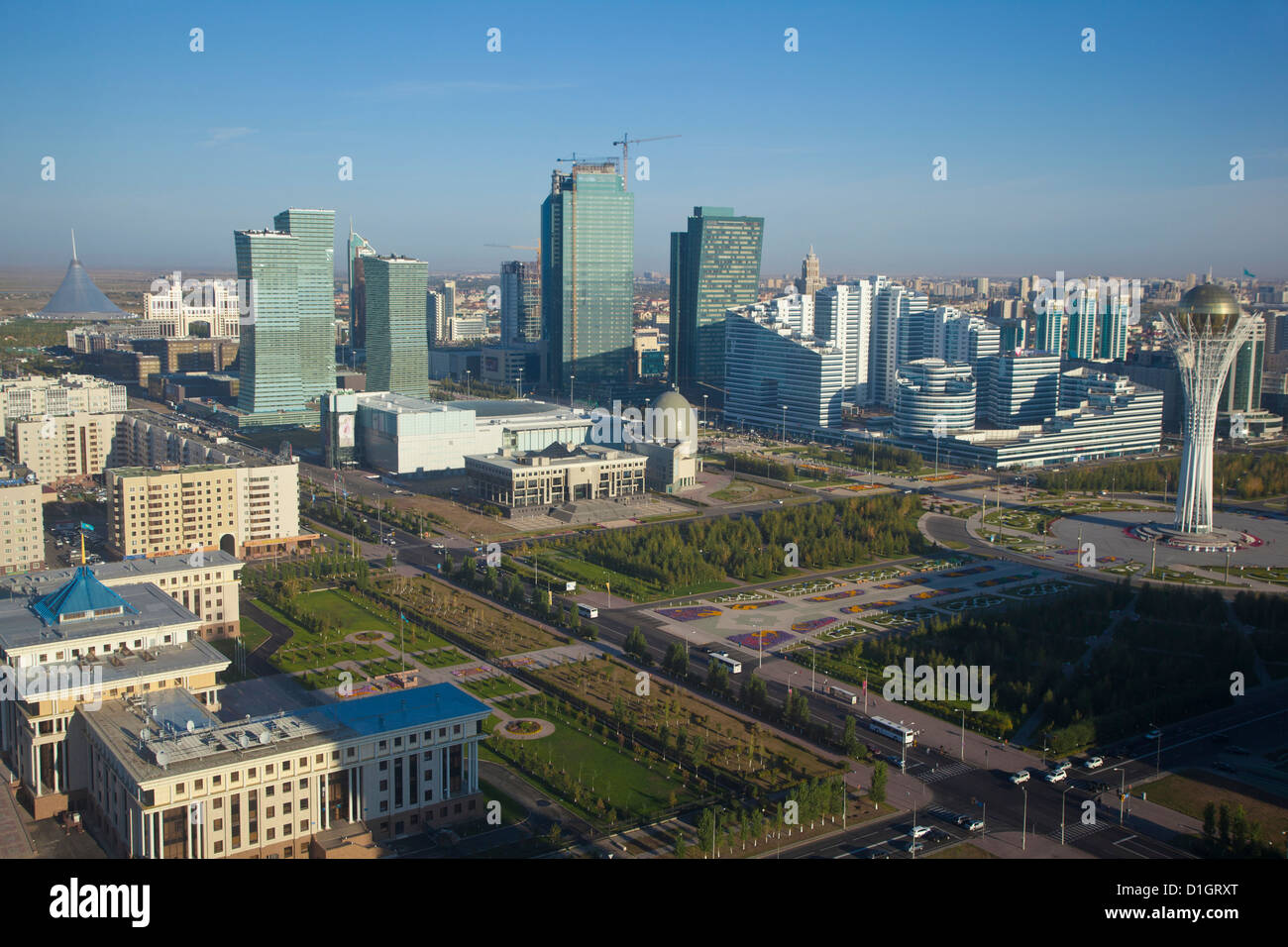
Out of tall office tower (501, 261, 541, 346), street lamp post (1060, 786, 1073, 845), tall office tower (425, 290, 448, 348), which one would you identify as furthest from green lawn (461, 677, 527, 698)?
tall office tower (425, 290, 448, 348)

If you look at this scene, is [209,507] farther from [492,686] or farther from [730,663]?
[730,663]

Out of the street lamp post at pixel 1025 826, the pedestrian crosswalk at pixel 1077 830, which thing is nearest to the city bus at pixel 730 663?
the street lamp post at pixel 1025 826

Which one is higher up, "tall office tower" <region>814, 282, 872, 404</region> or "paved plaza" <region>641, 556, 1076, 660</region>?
"tall office tower" <region>814, 282, 872, 404</region>

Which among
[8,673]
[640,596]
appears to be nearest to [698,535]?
[640,596]

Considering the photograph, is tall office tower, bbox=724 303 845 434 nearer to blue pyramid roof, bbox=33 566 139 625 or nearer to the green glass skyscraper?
the green glass skyscraper

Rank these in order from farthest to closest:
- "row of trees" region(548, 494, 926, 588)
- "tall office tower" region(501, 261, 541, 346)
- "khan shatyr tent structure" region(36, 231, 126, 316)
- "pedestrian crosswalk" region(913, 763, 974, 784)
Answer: "khan shatyr tent structure" region(36, 231, 126, 316) → "tall office tower" region(501, 261, 541, 346) → "row of trees" region(548, 494, 926, 588) → "pedestrian crosswalk" region(913, 763, 974, 784)

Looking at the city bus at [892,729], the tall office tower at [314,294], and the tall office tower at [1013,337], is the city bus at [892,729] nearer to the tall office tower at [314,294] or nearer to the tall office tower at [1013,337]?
the tall office tower at [314,294]

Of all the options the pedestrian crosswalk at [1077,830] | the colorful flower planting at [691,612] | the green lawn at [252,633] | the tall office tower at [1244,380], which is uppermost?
the tall office tower at [1244,380]

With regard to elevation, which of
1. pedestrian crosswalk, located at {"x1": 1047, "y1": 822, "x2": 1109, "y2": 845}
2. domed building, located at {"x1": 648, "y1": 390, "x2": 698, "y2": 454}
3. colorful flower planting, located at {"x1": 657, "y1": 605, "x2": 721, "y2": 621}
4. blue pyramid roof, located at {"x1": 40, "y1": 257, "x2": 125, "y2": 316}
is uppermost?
blue pyramid roof, located at {"x1": 40, "y1": 257, "x2": 125, "y2": 316}

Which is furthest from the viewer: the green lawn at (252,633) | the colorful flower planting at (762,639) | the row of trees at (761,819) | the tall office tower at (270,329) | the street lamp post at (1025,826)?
the tall office tower at (270,329)
